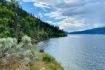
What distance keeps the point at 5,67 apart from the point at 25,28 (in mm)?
134997

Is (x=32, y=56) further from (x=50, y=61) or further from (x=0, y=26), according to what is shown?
(x=0, y=26)

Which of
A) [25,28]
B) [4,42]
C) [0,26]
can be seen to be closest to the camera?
[4,42]

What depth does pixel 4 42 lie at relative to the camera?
19.5 meters

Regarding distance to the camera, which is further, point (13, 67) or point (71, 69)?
point (71, 69)

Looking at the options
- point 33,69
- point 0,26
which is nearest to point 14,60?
point 33,69

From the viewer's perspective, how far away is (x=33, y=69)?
23.9 meters

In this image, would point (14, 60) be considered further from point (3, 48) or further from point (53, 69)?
point (53, 69)

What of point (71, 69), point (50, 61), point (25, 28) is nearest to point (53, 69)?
point (50, 61)

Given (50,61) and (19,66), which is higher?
(19,66)

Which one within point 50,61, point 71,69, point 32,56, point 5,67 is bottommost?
point 71,69

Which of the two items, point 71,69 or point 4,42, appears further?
point 71,69

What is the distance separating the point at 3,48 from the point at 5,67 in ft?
23.8

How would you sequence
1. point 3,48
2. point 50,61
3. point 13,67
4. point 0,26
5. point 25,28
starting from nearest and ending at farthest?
point 13,67
point 3,48
point 50,61
point 0,26
point 25,28

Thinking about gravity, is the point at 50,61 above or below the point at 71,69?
above
